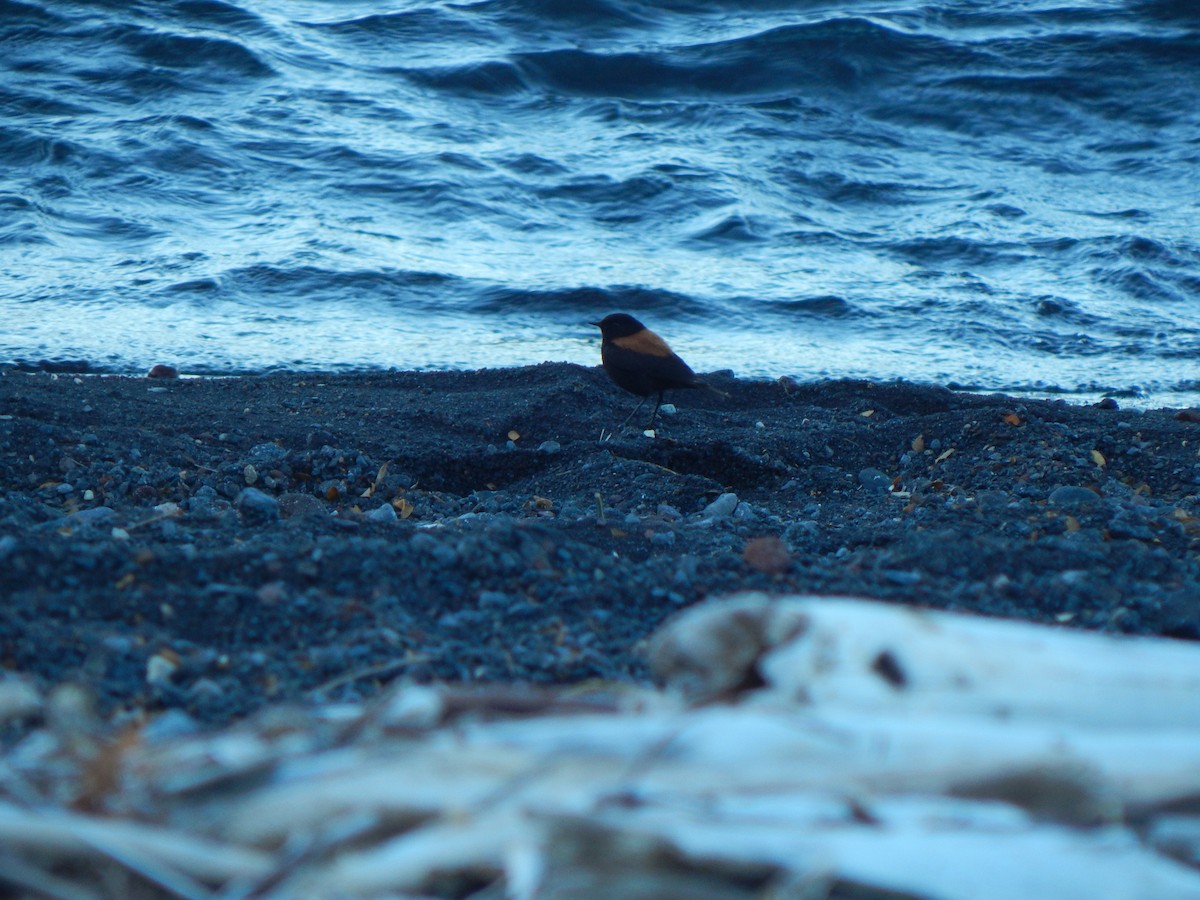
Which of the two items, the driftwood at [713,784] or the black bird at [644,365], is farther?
the black bird at [644,365]

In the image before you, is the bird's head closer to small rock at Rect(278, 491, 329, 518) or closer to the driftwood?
small rock at Rect(278, 491, 329, 518)

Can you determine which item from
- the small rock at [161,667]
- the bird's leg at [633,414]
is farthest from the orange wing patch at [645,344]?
the small rock at [161,667]

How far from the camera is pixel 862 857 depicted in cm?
97

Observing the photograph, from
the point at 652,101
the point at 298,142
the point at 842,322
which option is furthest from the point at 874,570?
the point at 652,101

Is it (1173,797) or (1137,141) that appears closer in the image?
(1173,797)

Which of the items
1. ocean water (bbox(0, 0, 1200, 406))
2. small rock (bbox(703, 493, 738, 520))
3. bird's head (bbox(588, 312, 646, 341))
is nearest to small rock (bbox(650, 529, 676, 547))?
small rock (bbox(703, 493, 738, 520))

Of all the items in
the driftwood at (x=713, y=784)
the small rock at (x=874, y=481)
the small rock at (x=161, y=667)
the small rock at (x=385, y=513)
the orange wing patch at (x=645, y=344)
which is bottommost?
the small rock at (x=874, y=481)

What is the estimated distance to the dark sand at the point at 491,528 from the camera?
200 centimetres

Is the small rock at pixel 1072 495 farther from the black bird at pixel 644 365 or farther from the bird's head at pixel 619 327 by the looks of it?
the bird's head at pixel 619 327

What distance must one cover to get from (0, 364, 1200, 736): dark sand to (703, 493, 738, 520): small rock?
5 centimetres

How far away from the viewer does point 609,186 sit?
10.1 meters

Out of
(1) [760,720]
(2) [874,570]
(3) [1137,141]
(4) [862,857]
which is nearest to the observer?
(4) [862,857]

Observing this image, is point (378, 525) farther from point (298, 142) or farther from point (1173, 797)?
point (298, 142)

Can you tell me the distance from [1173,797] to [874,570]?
1.34 metres
